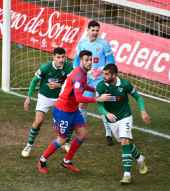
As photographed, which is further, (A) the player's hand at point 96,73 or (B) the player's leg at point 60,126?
(A) the player's hand at point 96,73

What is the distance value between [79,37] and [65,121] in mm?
5971

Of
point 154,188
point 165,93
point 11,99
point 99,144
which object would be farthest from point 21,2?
point 154,188

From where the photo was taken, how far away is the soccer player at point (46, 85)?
11.0 m

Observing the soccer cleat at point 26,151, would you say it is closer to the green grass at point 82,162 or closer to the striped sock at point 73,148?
the green grass at point 82,162

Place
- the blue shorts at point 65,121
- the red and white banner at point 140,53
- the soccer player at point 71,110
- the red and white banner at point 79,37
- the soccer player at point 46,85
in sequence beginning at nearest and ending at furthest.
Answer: the soccer player at point 71,110, the blue shorts at point 65,121, the soccer player at point 46,85, the red and white banner at point 140,53, the red and white banner at point 79,37

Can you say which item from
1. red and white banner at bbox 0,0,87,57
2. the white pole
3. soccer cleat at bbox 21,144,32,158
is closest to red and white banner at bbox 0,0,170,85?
red and white banner at bbox 0,0,87,57

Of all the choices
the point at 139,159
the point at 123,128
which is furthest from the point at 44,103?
the point at 139,159

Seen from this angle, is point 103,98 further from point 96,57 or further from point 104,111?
point 96,57

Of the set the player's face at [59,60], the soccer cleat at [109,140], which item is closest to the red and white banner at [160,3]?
the soccer cleat at [109,140]

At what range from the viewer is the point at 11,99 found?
48.6 feet

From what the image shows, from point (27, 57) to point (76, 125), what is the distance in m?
6.62

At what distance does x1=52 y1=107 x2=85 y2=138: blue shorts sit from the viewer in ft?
33.4

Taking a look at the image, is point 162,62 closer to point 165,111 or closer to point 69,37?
point 165,111

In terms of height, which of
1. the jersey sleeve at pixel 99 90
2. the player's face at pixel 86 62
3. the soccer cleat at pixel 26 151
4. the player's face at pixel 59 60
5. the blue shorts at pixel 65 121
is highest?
the player's face at pixel 86 62
